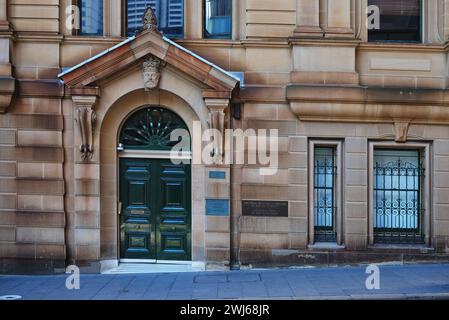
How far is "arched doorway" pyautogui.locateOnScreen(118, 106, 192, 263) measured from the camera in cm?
1001

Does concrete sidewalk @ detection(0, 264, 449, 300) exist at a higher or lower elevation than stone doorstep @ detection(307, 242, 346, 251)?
lower

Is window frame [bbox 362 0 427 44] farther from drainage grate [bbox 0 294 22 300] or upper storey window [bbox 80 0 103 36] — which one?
drainage grate [bbox 0 294 22 300]

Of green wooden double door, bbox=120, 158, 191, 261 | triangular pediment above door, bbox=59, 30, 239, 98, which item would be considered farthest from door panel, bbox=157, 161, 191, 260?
triangular pediment above door, bbox=59, 30, 239, 98

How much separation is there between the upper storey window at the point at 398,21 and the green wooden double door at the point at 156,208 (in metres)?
5.99

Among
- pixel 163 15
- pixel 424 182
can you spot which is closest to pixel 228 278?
pixel 424 182

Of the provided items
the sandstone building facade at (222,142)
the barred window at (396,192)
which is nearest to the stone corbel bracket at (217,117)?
the sandstone building facade at (222,142)

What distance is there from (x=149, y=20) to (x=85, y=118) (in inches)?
107

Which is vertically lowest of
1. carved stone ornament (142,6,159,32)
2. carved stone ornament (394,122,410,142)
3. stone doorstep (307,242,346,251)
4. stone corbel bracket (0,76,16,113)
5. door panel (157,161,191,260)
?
stone doorstep (307,242,346,251)

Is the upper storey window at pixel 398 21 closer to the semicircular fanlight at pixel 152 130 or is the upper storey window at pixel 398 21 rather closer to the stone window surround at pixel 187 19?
the stone window surround at pixel 187 19

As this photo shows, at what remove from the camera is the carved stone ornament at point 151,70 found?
9.52 m

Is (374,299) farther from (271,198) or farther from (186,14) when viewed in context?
(186,14)

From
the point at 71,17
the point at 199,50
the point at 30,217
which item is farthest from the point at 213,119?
the point at 30,217

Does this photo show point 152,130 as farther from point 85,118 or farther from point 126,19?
point 126,19

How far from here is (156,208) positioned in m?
10.0
